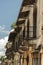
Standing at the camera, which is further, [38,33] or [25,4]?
[25,4]

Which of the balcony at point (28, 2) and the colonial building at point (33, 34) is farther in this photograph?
the balcony at point (28, 2)

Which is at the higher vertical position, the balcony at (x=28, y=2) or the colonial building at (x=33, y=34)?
the balcony at (x=28, y=2)

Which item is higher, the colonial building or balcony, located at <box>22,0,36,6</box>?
balcony, located at <box>22,0,36,6</box>

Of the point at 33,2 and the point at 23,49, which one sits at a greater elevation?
the point at 33,2

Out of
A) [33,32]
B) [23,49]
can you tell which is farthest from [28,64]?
[33,32]

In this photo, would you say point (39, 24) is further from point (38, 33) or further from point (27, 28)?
point (27, 28)

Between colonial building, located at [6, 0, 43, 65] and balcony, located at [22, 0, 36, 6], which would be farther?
balcony, located at [22, 0, 36, 6]

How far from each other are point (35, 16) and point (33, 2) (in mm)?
1225

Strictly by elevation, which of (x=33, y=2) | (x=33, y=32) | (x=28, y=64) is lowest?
(x=28, y=64)

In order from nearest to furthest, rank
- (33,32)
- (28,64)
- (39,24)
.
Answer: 1. (39,24)
2. (33,32)
3. (28,64)

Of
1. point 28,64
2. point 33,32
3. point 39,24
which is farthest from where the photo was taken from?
point 28,64

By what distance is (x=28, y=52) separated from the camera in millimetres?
37438

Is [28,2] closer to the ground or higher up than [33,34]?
higher up

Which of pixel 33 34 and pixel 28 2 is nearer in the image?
pixel 33 34
